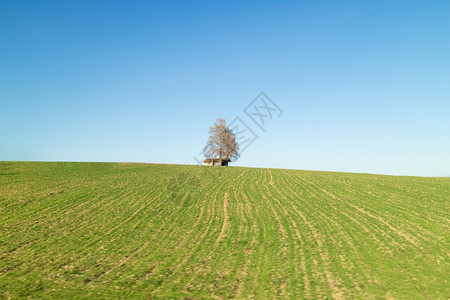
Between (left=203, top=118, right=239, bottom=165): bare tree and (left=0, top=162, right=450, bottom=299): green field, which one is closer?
(left=0, top=162, right=450, bottom=299): green field

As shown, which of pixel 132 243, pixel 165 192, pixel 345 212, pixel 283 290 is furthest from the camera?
pixel 165 192

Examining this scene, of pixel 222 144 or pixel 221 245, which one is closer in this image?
pixel 221 245

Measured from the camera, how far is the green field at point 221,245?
989 centimetres

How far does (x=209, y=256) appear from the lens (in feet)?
42.8

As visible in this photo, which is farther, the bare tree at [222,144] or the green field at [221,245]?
the bare tree at [222,144]

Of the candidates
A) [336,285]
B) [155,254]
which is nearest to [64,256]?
[155,254]

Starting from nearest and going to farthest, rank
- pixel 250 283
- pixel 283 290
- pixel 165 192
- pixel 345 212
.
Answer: pixel 283 290 < pixel 250 283 < pixel 345 212 < pixel 165 192

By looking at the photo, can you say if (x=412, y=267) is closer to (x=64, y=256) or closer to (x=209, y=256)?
(x=209, y=256)

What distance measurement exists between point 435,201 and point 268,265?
23400mm

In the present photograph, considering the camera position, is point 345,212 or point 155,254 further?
point 345,212

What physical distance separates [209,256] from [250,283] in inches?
128

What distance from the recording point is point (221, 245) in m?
14.6

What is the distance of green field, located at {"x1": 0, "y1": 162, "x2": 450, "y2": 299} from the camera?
9891 millimetres

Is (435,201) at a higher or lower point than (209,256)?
higher
